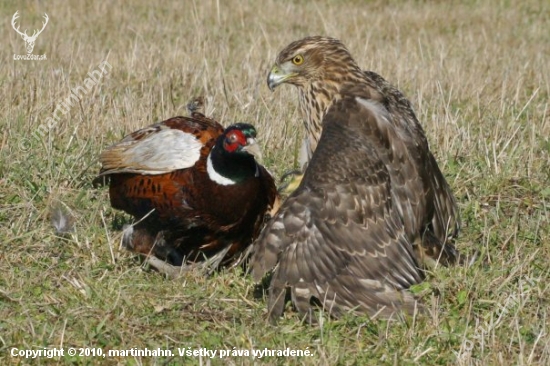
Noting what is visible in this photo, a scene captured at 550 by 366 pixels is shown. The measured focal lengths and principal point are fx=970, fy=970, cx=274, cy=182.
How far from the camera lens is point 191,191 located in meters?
5.65

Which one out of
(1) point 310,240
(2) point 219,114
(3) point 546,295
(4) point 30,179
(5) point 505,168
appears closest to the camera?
(1) point 310,240

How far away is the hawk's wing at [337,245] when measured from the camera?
5.02m

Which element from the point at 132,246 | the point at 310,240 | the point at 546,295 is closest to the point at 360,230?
the point at 310,240

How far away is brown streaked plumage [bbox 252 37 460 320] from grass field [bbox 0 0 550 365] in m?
0.17

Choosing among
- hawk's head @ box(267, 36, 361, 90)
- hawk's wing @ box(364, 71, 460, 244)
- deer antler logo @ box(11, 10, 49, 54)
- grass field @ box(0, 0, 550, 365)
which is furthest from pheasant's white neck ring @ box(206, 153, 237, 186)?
deer antler logo @ box(11, 10, 49, 54)

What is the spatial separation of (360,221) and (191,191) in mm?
1054

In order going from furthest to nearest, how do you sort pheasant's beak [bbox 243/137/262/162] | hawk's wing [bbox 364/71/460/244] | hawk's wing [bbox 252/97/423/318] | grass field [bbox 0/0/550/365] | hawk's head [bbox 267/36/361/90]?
hawk's head [bbox 267/36/361/90] < hawk's wing [bbox 364/71/460/244] < pheasant's beak [bbox 243/137/262/162] < hawk's wing [bbox 252/97/423/318] < grass field [bbox 0/0/550/365]

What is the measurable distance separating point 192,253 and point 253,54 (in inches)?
203

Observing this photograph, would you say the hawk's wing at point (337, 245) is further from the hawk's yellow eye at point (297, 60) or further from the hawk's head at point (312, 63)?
the hawk's yellow eye at point (297, 60)

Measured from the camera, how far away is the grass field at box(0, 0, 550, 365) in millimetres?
4887

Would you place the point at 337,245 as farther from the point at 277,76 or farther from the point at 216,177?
the point at 277,76

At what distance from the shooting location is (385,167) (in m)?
5.56

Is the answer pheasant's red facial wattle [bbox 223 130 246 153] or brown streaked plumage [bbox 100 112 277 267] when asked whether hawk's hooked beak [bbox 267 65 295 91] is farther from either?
pheasant's red facial wattle [bbox 223 130 246 153]

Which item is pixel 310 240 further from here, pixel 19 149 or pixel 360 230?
pixel 19 149
